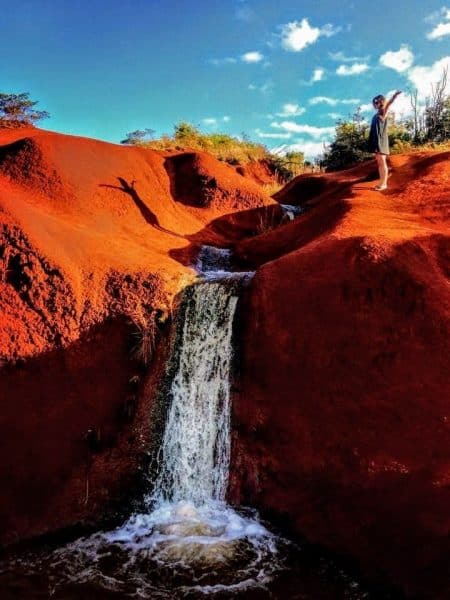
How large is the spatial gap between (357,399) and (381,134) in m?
5.89

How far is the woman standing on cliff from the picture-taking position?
886 cm

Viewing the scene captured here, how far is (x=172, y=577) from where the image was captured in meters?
4.84

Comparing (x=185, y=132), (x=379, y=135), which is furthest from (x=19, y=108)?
(x=379, y=135)

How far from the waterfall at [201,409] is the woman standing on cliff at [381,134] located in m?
4.34

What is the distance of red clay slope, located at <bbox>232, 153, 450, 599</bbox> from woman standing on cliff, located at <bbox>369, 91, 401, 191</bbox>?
2.78 meters

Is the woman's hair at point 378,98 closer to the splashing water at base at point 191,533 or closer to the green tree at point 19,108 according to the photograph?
the splashing water at base at point 191,533

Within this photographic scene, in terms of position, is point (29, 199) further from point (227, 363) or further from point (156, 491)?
point (156, 491)

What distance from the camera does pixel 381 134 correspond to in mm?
9109

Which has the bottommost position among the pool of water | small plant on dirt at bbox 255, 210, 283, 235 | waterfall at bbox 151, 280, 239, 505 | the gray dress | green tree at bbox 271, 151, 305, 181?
the pool of water

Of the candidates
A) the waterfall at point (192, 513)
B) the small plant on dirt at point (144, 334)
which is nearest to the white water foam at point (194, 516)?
the waterfall at point (192, 513)

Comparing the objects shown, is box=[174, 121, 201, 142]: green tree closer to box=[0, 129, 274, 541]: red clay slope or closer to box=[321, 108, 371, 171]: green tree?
box=[321, 108, 371, 171]: green tree

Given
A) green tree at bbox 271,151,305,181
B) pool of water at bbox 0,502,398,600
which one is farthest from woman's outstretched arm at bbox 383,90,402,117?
green tree at bbox 271,151,305,181

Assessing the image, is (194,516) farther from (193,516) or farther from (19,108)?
(19,108)

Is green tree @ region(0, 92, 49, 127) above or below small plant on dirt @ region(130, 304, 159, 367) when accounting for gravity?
above
